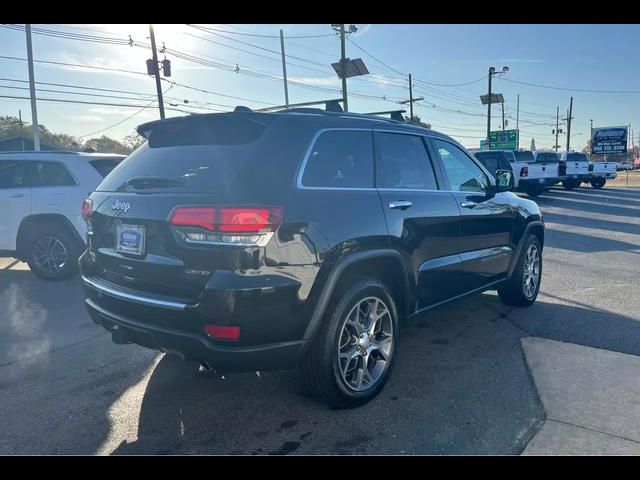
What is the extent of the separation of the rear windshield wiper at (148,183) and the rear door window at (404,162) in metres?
1.45

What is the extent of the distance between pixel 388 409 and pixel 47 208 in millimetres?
5671

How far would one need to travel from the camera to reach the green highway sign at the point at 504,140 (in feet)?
→ 146

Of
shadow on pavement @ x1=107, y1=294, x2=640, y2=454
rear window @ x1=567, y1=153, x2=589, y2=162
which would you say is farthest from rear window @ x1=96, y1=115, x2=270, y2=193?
rear window @ x1=567, y1=153, x2=589, y2=162

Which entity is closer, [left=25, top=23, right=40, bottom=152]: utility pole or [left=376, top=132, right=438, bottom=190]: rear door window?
[left=376, top=132, right=438, bottom=190]: rear door window

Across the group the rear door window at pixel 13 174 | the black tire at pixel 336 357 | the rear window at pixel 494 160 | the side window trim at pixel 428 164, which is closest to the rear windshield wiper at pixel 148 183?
the black tire at pixel 336 357

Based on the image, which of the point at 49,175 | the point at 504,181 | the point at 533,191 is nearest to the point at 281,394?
the point at 504,181

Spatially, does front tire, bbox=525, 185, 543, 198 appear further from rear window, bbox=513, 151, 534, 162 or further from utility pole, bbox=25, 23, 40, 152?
utility pole, bbox=25, 23, 40, 152

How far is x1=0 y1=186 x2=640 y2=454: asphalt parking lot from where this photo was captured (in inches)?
110

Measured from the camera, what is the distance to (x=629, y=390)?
3.30 metres

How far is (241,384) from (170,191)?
5.19ft

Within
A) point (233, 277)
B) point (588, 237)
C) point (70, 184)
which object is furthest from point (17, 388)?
point (588, 237)

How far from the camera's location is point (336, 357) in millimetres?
2973

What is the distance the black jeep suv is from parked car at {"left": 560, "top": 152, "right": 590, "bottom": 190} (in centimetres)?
2360

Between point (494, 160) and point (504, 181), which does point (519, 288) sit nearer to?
point (504, 181)
